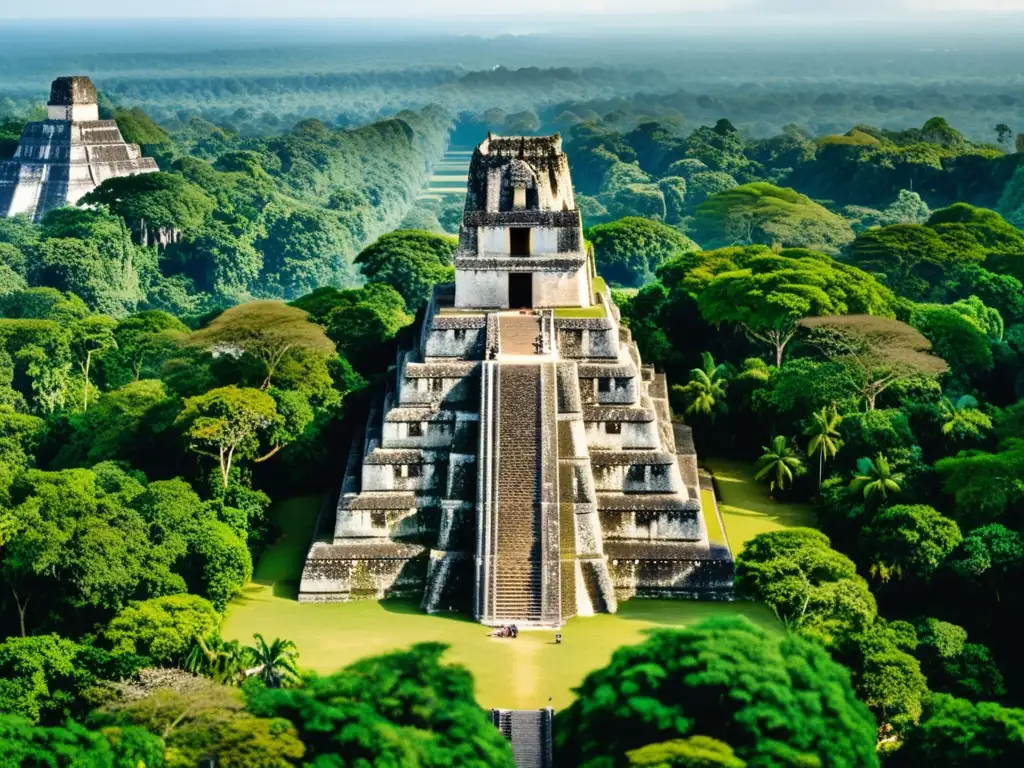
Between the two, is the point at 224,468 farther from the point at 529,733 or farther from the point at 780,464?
the point at 780,464

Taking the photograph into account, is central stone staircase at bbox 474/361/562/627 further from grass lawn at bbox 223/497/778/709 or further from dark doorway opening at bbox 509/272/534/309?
dark doorway opening at bbox 509/272/534/309

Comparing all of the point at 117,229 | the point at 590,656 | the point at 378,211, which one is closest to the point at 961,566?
the point at 590,656

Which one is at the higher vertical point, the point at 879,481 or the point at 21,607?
the point at 879,481

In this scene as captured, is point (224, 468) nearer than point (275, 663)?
No

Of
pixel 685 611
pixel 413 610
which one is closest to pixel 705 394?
pixel 685 611

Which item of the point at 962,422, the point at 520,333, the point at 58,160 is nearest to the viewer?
the point at 520,333

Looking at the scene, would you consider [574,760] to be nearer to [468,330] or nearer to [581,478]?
[581,478]
